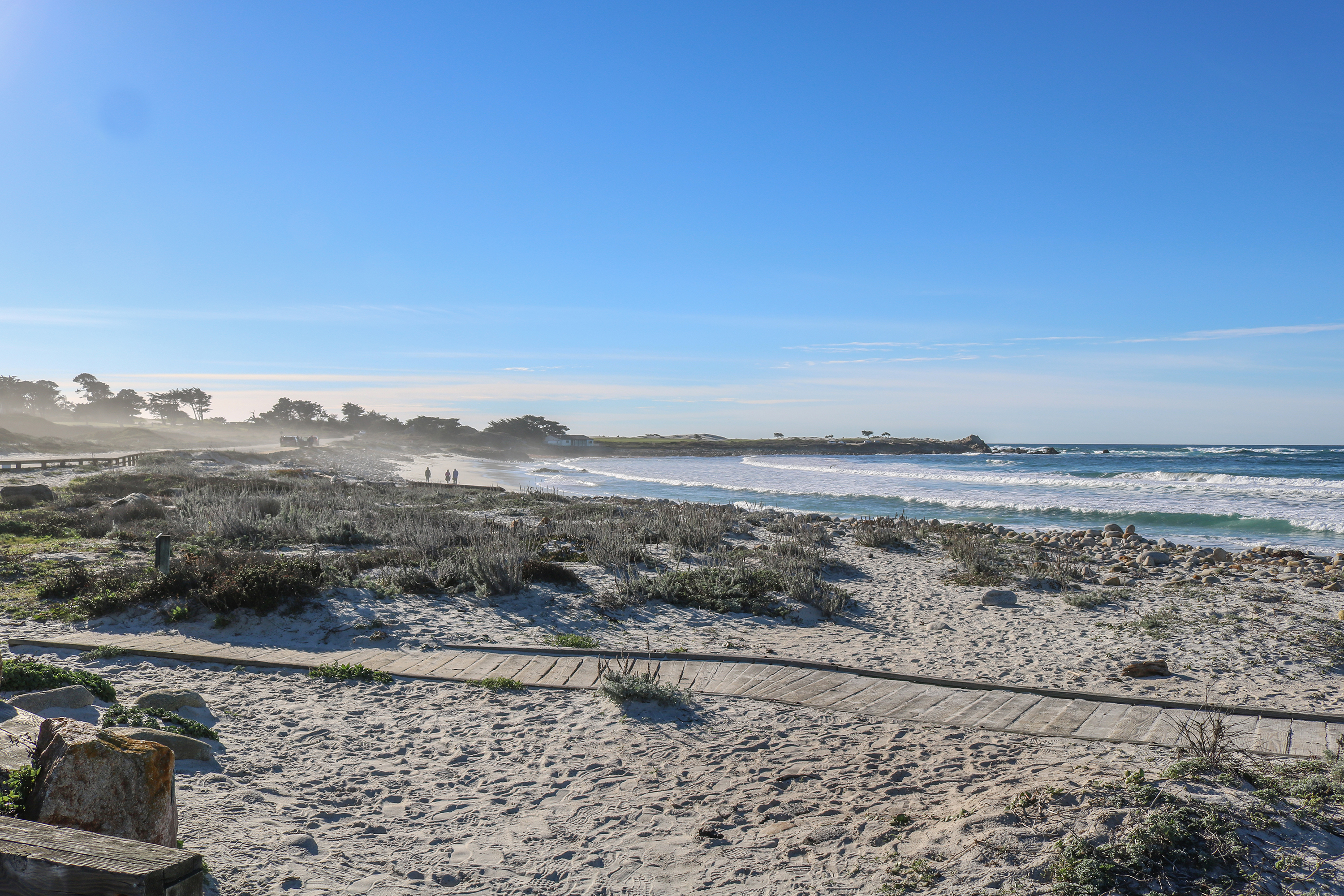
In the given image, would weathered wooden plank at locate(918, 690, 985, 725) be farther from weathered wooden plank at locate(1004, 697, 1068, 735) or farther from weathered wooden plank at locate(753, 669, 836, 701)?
weathered wooden plank at locate(753, 669, 836, 701)

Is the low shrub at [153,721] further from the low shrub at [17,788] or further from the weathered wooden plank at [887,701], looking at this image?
the weathered wooden plank at [887,701]

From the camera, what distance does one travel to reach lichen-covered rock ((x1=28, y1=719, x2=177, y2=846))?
2.91m

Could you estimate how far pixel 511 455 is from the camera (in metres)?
83.9

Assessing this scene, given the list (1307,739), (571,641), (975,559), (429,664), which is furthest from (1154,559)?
(429,664)

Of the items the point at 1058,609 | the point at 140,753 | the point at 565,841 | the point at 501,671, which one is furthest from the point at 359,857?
the point at 1058,609

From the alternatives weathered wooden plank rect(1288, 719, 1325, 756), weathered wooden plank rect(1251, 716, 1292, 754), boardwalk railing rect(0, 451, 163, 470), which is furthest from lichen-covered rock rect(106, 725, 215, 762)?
boardwalk railing rect(0, 451, 163, 470)

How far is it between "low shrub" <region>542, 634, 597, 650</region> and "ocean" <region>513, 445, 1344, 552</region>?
1893 centimetres

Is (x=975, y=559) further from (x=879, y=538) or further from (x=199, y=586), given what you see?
(x=199, y=586)

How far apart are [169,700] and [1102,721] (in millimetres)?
7293

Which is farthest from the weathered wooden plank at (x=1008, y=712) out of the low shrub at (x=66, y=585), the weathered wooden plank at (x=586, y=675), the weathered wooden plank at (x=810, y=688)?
the low shrub at (x=66, y=585)

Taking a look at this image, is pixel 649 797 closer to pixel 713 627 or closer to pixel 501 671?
pixel 501 671

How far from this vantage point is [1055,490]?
37.5m

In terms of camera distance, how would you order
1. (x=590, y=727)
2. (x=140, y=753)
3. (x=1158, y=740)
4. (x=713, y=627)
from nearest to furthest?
(x=140, y=753) → (x=1158, y=740) → (x=590, y=727) → (x=713, y=627)

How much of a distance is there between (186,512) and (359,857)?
15.4 metres
